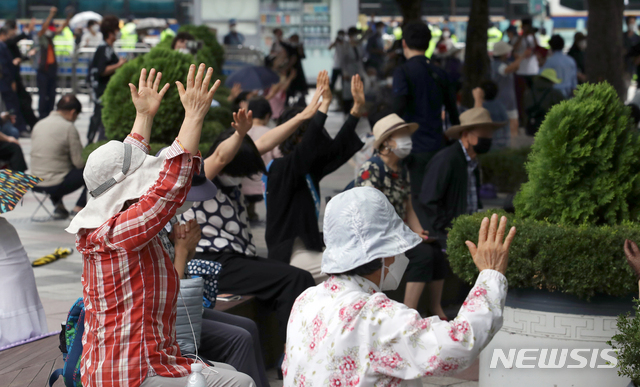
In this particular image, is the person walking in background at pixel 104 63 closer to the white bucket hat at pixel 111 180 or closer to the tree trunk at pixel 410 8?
the tree trunk at pixel 410 8

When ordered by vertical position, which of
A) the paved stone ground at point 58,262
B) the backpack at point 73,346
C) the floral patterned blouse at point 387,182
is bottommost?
the paved stone ground at point 58,262

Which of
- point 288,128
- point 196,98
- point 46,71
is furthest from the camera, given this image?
point 46,71

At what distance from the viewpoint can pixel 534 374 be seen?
347 centimetres

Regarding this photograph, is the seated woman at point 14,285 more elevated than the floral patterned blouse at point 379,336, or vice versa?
the floral patterned blouse at point 379,336

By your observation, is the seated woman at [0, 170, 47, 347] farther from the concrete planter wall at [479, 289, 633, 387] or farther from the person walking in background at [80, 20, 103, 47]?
the person walking in background at [80, 20, 103, 47]

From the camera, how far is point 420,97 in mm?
6852

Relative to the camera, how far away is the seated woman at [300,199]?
186 inches

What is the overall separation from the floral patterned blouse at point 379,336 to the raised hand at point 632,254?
1099 millimetres

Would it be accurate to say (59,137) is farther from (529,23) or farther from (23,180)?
(529,23)

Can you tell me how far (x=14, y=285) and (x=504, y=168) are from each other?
7.89m

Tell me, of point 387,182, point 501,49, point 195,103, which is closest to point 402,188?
point 387,182

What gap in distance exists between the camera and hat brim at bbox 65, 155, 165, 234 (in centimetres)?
279

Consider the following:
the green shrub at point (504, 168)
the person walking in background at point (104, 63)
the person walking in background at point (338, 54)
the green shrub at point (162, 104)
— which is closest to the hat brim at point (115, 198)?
the green shrub at point (162, 104)

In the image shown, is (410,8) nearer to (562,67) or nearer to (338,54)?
(562,67)
